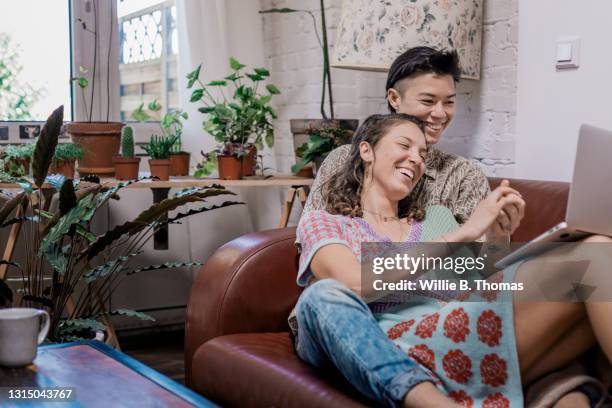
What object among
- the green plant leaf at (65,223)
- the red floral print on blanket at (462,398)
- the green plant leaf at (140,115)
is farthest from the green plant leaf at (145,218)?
the green plant leaf at (140,115)

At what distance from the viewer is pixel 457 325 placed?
153 centimetres

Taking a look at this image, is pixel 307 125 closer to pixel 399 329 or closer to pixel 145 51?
pixel 145 51

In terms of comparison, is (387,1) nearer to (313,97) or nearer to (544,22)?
(544,22)

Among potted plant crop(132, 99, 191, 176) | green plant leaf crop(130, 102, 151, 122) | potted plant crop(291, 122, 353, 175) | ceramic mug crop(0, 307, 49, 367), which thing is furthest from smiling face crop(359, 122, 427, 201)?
green plant leaf crop(130, 102, 151, 122)

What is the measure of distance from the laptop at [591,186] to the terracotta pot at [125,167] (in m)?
1.87

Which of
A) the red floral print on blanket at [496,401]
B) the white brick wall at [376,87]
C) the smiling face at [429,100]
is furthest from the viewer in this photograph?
the white brick wall at [376,87]

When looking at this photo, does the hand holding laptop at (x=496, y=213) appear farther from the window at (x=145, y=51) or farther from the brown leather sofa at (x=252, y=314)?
the window at (x=145, y=51)

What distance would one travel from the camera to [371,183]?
1.92 m

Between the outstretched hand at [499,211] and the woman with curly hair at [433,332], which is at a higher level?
the outstretched hand at [499,211]

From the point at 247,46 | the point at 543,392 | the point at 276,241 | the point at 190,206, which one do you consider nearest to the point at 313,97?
the point at 247,46

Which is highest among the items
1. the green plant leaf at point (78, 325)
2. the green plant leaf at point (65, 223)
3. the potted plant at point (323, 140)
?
the potted plant at point (323, 140)

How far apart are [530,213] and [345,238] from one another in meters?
0.53

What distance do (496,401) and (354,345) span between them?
0.28 metres

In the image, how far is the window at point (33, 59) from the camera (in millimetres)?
3248
